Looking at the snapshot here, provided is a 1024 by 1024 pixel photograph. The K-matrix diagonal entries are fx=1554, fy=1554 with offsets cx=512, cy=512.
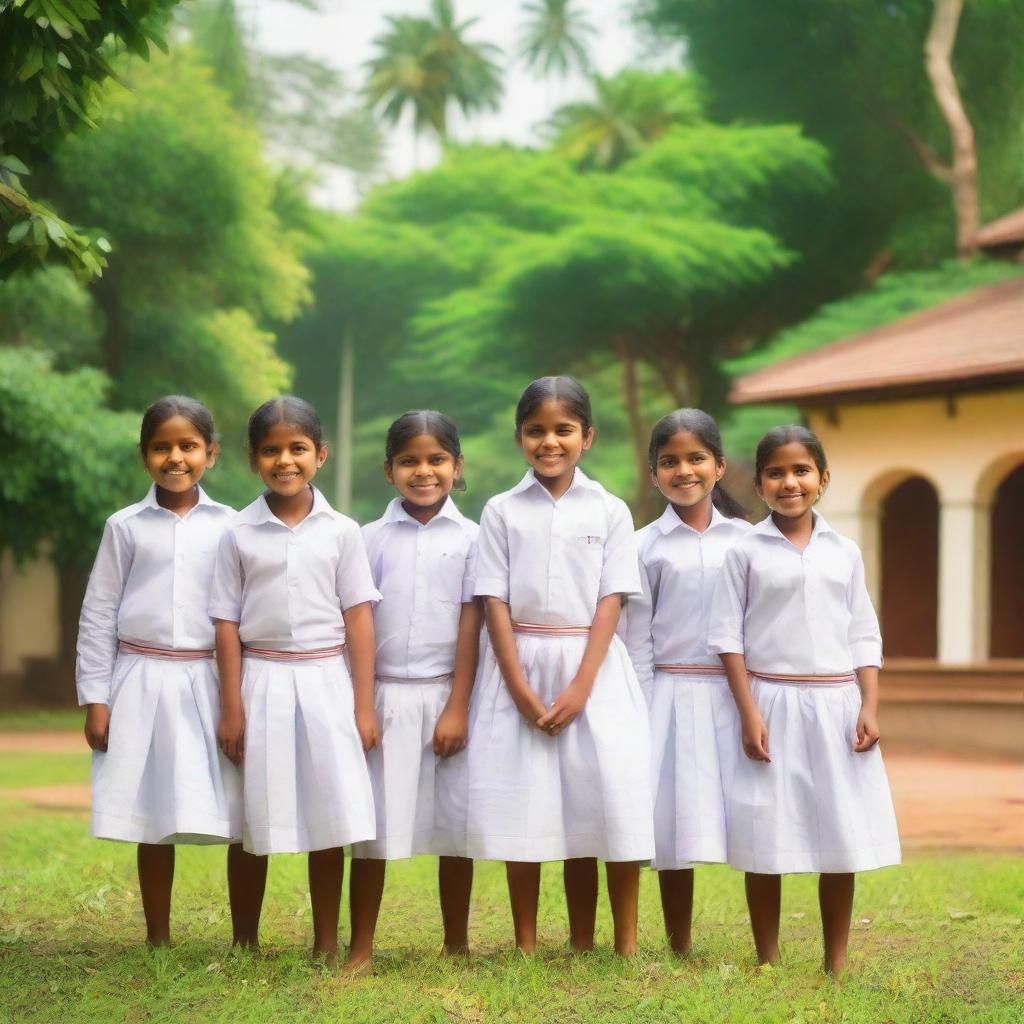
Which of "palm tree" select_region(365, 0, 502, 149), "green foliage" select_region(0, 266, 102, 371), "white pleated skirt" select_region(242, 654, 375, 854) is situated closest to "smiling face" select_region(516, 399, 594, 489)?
"white pleated skirt" select_region(242, 654, 375, 854)

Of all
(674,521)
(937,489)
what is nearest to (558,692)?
(674,521)

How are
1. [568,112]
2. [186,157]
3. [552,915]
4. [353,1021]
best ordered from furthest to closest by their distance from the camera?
[568,112] → [186,157] → [552,915] → [353,1021]

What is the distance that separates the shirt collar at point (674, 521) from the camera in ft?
15.5

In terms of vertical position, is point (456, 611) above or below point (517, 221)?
below

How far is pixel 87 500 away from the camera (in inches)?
604

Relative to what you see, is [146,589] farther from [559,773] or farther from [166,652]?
[559,773]

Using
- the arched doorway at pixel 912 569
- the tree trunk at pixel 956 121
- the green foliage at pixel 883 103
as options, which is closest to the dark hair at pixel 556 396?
the arched doorway at pixel 912 569

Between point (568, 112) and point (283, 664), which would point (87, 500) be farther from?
point (568, 112)

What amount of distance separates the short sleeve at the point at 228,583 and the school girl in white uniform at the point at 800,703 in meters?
1.37

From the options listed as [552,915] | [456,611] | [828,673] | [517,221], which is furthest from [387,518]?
[517,221]

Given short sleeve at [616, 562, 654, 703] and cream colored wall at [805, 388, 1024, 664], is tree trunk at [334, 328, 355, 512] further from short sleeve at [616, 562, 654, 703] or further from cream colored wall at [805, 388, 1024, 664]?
short sleeve at [616, 562, 654, 703]

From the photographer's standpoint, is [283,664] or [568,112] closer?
[283,664]

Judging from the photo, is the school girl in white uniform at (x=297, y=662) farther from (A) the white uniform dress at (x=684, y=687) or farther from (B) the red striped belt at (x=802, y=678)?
(B) the red striped belt at (x=802, y=678)

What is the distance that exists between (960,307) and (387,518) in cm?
1234
